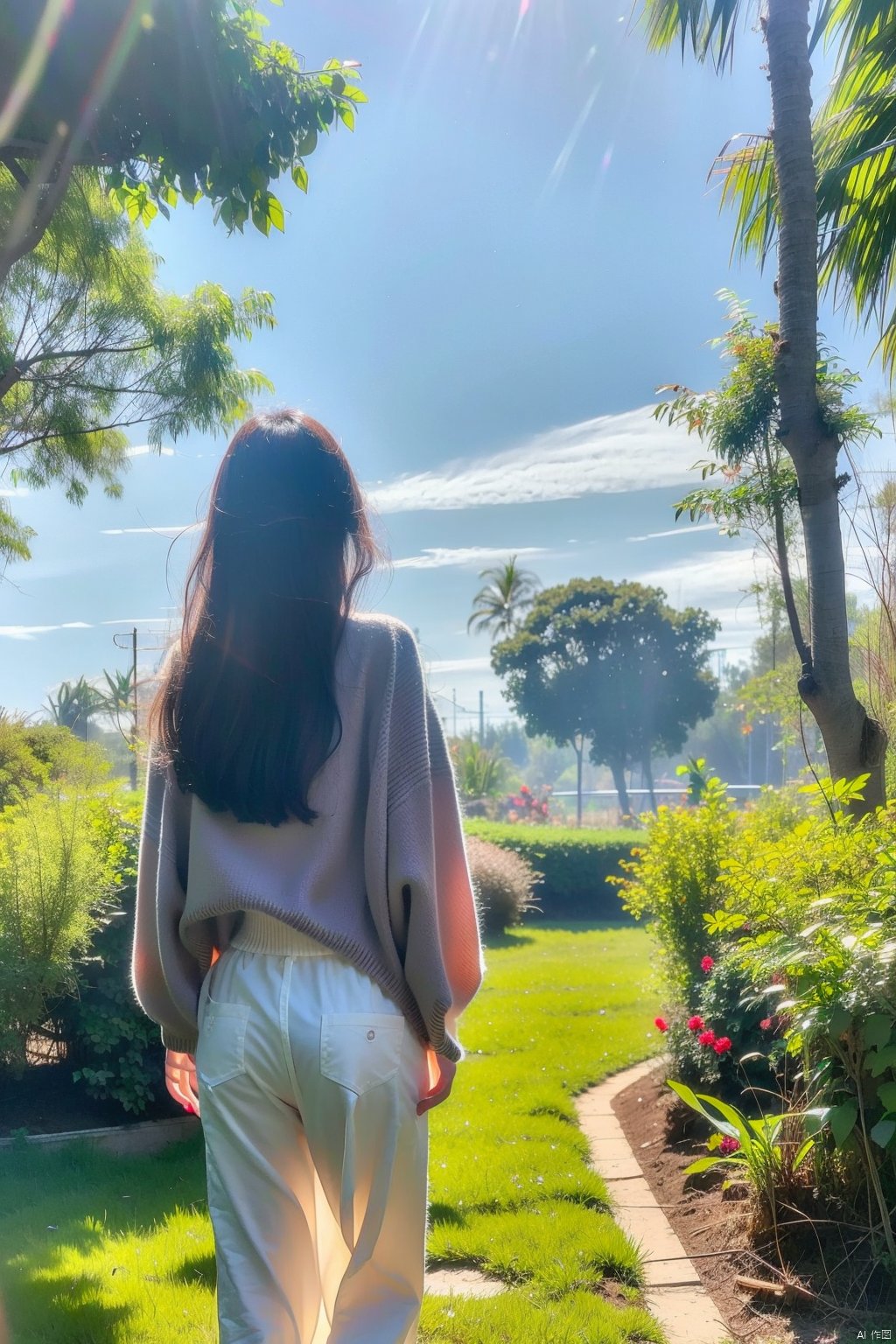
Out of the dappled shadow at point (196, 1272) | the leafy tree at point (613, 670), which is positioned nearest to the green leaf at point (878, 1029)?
the dappled shadow at point (196, 1272)

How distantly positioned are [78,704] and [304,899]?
16.7 m

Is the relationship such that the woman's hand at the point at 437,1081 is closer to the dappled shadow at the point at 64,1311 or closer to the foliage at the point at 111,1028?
the dappled shadow at the point at 64,1311

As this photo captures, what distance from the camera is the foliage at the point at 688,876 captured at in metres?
4.49

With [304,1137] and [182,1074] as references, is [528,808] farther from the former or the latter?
[304,1137]

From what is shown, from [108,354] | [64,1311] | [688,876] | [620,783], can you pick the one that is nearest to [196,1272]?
[64,1311]

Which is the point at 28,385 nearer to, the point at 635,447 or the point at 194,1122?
the point at 194,1122

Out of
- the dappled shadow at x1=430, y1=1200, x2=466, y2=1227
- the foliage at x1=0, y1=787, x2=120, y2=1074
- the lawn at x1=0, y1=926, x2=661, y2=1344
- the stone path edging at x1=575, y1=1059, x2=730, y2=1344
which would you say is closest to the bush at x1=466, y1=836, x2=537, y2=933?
the lawn at x1=0, y1=926, x2=661, y2=1344

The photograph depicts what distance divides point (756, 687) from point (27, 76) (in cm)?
1342

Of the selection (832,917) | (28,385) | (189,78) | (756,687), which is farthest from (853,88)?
(756,687)

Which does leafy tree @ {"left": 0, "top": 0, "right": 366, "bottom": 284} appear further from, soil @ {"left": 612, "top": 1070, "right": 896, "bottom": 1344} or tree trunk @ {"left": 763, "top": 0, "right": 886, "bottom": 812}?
soil @ {"left": 612, "top": 1070, "right": 896, "bottom": 1344}

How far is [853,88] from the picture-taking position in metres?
4.69

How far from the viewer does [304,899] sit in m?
1.36

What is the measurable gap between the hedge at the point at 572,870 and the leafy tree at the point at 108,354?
10.7 m

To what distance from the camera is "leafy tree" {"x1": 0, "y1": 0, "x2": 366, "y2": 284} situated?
2.79 metres
